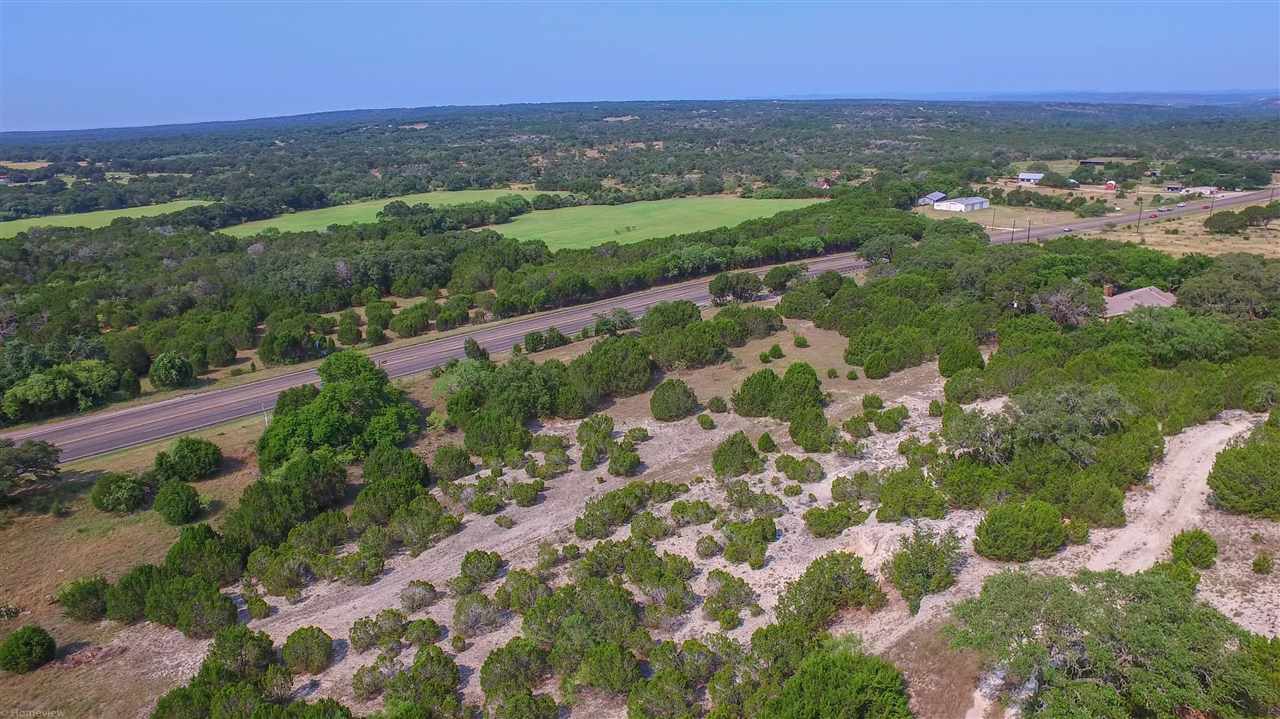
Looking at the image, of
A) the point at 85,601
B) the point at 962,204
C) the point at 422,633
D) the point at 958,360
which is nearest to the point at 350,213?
the point at 962,204

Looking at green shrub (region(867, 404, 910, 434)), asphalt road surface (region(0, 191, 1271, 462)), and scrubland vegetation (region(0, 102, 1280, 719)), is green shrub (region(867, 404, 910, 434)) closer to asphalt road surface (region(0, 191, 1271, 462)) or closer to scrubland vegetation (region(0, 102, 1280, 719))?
scrubland vegetation (region(0, 102, 1280, 719))

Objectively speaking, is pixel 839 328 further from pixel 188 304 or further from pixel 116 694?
pixel 188 304

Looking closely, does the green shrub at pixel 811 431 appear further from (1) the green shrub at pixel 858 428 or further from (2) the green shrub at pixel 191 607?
(2) the green shrub at pixel 191 607

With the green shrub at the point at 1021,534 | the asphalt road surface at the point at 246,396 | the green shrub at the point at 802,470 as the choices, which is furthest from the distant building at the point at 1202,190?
the green shrub at the point at 1021,534

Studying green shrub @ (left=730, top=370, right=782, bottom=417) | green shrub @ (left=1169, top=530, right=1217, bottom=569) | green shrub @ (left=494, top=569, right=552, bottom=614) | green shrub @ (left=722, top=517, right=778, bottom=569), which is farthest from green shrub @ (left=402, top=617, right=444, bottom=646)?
green shrub @ (left=1169, top=530, right=1217, bottom=569)

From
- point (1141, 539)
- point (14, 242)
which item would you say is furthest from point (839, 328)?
point (14, 242)

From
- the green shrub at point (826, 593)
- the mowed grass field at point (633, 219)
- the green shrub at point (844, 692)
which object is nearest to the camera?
the green shrub at point (844, 692)
